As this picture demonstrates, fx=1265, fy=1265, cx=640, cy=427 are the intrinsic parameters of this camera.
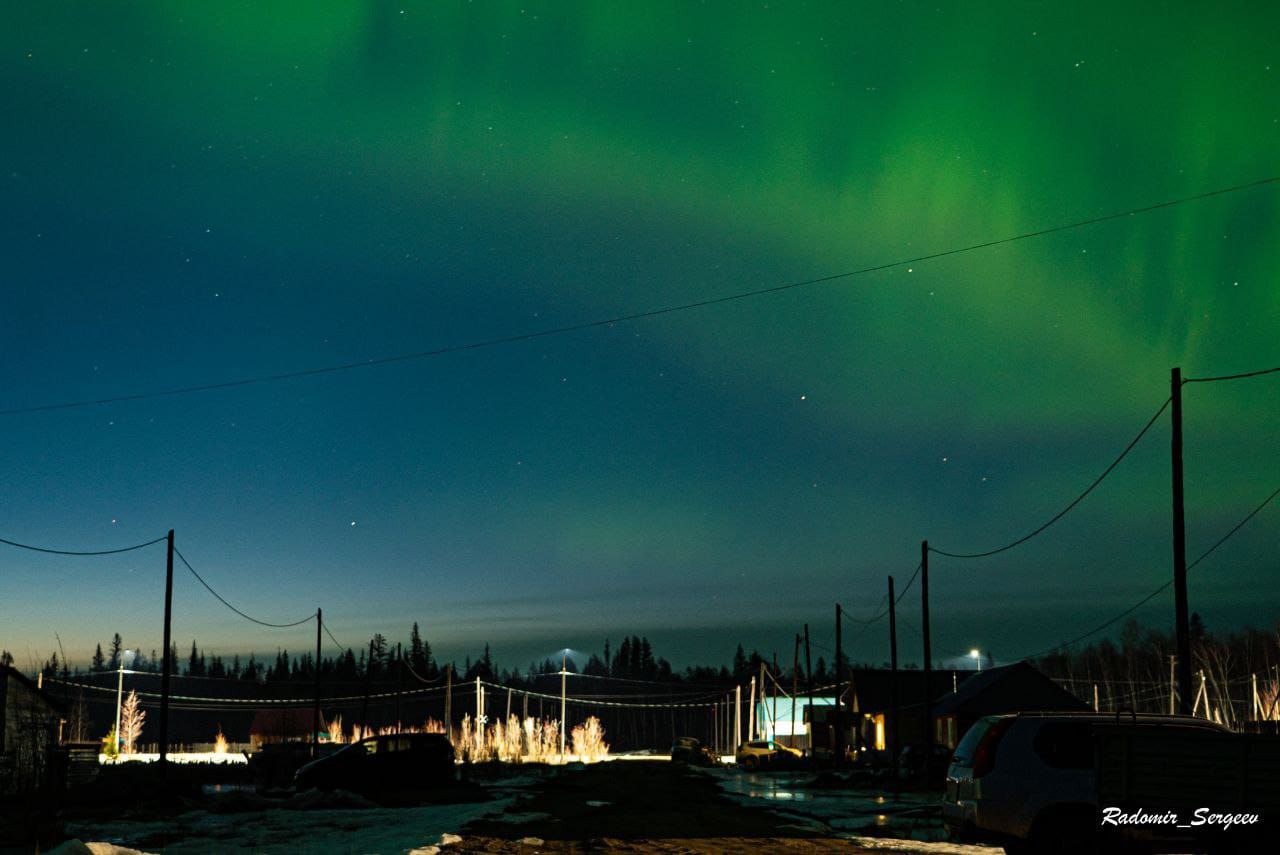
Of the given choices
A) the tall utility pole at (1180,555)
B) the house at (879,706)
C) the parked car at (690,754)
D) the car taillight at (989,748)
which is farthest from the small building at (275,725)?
the car taillight at (989,748)

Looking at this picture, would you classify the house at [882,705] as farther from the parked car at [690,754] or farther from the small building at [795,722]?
the parked car at [690,754]

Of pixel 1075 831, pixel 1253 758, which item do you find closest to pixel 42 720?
pixel 1075 831

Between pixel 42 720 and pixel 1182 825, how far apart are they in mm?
35873

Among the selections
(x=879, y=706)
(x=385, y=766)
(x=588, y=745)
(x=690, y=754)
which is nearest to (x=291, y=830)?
(x=385, y=766)

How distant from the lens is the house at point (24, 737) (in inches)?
1289

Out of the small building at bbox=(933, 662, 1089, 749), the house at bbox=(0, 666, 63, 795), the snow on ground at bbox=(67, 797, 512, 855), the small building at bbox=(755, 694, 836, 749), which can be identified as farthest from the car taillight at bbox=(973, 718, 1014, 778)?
the small building at bbox=(755, 694, 836, 749)

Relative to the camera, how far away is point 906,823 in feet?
73.6

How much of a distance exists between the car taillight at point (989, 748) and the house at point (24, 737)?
2439 centimetres

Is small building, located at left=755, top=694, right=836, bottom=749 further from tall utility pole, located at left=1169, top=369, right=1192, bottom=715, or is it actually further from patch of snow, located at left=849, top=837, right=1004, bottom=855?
patch of snow, located at left=849, top=837, right=1004, bottom=855

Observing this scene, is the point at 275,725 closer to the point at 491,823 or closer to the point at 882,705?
the point at 882,705

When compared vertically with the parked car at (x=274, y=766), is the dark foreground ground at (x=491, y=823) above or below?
above

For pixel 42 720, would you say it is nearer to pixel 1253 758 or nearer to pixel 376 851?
pixel 376 851

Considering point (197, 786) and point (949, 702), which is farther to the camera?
point (949, 702)

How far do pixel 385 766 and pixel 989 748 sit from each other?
23571mm
